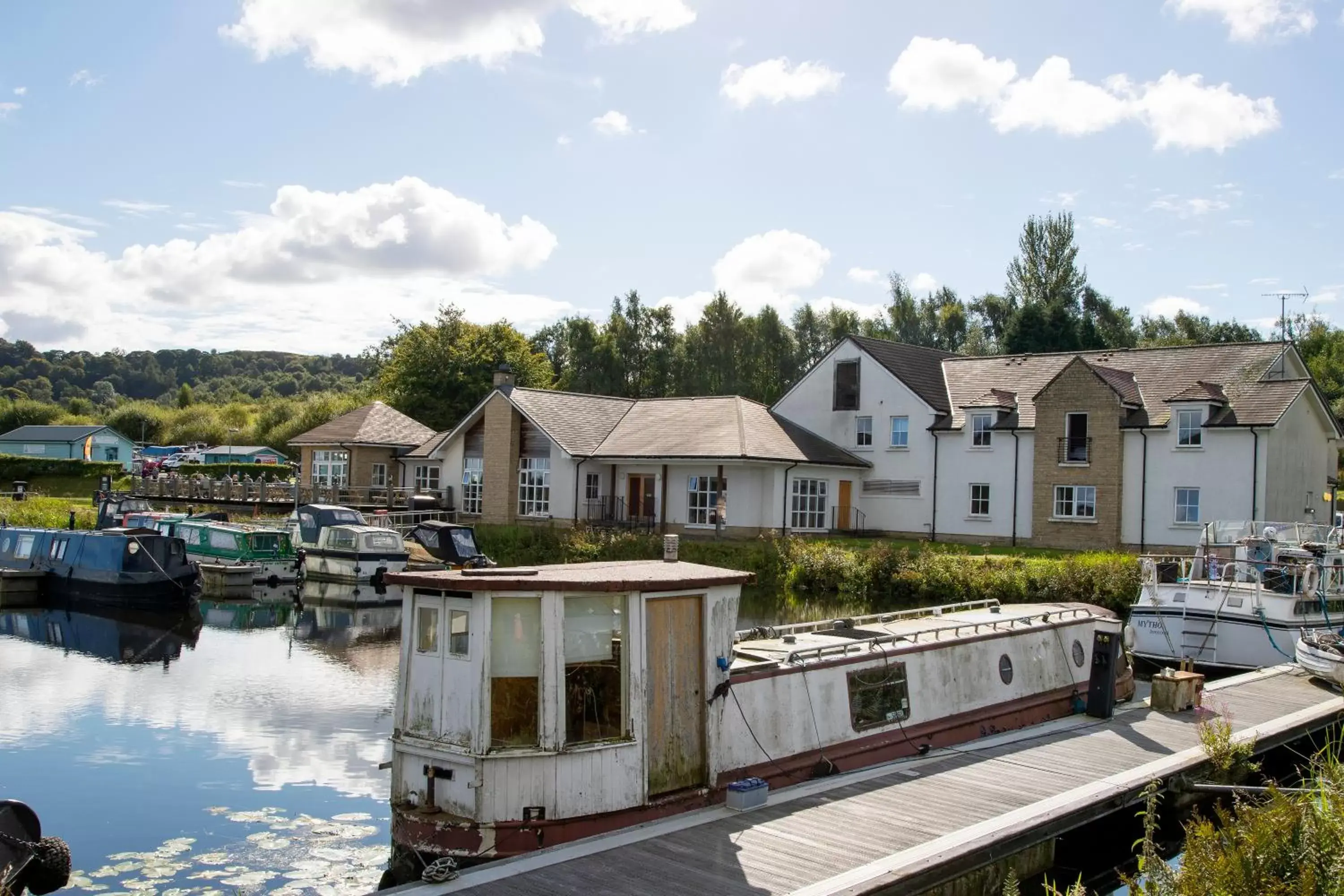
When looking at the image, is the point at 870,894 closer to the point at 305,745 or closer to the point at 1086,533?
the point at 305,745

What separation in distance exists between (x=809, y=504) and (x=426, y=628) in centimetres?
3506

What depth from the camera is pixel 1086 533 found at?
40.6m

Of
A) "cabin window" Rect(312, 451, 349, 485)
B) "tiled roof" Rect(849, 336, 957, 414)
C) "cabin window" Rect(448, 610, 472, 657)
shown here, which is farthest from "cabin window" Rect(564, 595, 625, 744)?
"cabin window" Rect(312, 451, 349, 485)

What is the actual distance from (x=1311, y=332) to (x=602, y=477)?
68.1 m

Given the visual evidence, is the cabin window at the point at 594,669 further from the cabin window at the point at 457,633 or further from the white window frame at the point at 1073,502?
the white window frame at the point at 1073,502

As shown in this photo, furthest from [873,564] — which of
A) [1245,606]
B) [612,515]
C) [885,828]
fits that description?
[885,828]

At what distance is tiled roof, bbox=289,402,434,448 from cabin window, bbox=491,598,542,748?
46587 mm

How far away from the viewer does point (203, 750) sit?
18.0 metres

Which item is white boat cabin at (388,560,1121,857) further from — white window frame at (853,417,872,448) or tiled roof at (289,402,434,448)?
tiled roof at (289,402,434,448)

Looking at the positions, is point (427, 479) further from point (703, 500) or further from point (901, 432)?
point (901, 432)

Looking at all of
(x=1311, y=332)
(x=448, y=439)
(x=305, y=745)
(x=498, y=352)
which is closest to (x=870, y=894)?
(x=305, y=745)

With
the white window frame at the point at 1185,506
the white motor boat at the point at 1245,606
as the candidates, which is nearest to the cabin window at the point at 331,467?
the white window frame at the point at 1185,506

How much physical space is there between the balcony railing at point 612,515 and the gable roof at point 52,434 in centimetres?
6456

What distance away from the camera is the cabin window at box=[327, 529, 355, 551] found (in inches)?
1597
